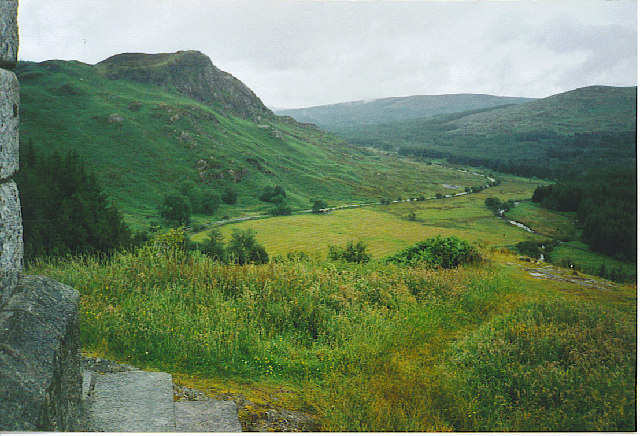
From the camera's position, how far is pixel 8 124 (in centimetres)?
263

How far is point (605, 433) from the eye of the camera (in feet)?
12.2

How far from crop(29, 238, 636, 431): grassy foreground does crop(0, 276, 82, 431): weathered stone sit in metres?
1.36

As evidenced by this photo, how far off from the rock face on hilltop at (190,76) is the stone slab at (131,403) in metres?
36.1

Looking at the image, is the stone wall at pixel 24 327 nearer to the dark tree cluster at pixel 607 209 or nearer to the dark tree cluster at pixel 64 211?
the dark tree cluster at pixel 607 209

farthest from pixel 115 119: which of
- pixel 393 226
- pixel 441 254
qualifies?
pixel 441 254

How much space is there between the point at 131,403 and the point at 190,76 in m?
62.3

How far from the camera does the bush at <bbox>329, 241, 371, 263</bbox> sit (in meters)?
11.9

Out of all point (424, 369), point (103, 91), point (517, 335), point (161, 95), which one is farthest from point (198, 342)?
point (161, 95)

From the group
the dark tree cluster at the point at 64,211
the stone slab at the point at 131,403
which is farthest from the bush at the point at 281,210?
the stone slab at the point at 131,403

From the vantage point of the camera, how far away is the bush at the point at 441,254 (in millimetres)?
9969

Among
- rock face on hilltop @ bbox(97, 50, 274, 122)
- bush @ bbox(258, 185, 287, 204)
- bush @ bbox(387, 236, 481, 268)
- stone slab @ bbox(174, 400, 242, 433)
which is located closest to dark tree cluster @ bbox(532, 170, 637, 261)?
bush @ bbox(387, 236, 481, 268)

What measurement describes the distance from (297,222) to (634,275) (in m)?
14.2

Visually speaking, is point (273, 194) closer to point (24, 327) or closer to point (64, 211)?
point (64, 211)

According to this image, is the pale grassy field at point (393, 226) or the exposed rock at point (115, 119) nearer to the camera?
the pale grassy field at point (393, 226)
